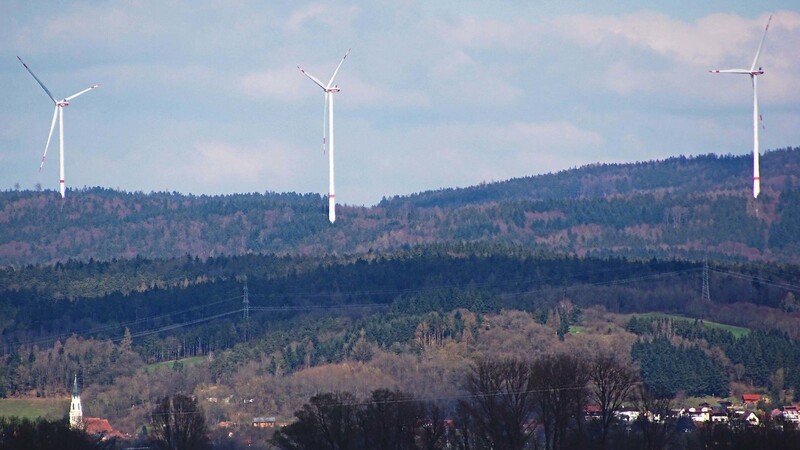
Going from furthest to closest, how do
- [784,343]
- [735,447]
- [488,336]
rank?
[488,336]
[784,343]
[735,447]

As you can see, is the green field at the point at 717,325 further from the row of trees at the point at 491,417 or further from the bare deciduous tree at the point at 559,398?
the bare deciduous tree at the point at 559,398

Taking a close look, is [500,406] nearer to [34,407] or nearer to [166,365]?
[34,407]

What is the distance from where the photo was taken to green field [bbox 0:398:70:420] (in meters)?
168

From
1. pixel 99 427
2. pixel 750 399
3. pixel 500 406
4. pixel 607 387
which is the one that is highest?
pixel 607 387

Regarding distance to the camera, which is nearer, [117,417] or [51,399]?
[117,417]

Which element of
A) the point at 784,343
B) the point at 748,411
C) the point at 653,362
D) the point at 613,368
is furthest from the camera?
the point at 784,343

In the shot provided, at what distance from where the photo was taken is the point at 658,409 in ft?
376

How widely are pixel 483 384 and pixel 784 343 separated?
6801cm

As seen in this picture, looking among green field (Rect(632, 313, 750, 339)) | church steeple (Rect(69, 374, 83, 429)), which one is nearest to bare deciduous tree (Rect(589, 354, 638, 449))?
church steeple (Rect(69, 374, 83, 429))

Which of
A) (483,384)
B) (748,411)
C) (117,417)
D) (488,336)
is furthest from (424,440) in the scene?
(488,336)

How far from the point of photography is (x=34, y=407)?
177 m

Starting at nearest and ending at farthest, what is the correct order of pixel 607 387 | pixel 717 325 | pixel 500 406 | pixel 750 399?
1. pixel 500 406
2. pixel 607 387
3. pixel 750 399
4. pixel 717 325

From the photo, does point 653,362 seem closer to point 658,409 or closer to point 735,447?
point 658,409

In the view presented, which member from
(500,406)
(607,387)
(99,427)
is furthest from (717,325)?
(500,406)
